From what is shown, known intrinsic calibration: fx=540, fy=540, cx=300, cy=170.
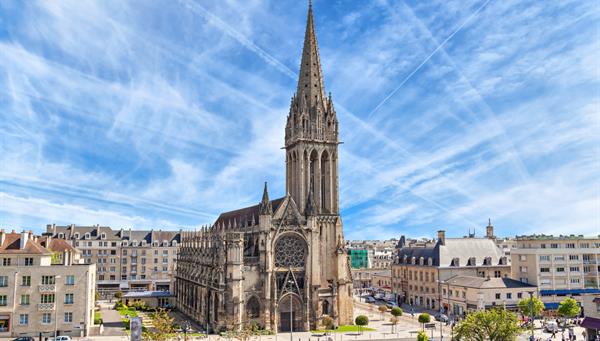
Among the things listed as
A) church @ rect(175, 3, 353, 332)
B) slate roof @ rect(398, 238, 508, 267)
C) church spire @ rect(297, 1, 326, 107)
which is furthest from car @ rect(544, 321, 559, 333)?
church spire @ rect(297, 1, 326, 107)

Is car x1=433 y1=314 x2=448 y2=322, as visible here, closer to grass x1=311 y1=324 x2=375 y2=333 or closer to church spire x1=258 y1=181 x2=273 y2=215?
grass x1=311 y1=324 x2=375 y2=333

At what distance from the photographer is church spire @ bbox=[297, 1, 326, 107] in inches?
3078

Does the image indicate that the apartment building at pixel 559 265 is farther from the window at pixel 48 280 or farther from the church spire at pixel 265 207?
the window at pixel 48 280

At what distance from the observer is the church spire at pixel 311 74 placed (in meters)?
78.2

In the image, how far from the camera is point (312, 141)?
76.0 metres

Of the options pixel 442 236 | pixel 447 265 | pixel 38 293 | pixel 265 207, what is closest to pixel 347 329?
pixel 265 207

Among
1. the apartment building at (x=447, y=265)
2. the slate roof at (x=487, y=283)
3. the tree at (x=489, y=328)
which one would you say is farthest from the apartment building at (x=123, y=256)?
the tree at (x=489, y=328)

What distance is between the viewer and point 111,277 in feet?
385

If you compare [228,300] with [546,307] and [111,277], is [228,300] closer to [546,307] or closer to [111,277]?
[546,307]

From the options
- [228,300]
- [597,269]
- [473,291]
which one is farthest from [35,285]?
[597,269]

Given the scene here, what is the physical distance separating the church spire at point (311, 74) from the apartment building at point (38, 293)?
37342 millimetres

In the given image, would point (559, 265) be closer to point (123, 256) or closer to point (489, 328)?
point (489, 328)

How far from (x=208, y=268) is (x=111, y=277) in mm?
52839

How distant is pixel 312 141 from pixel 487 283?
108 feet
